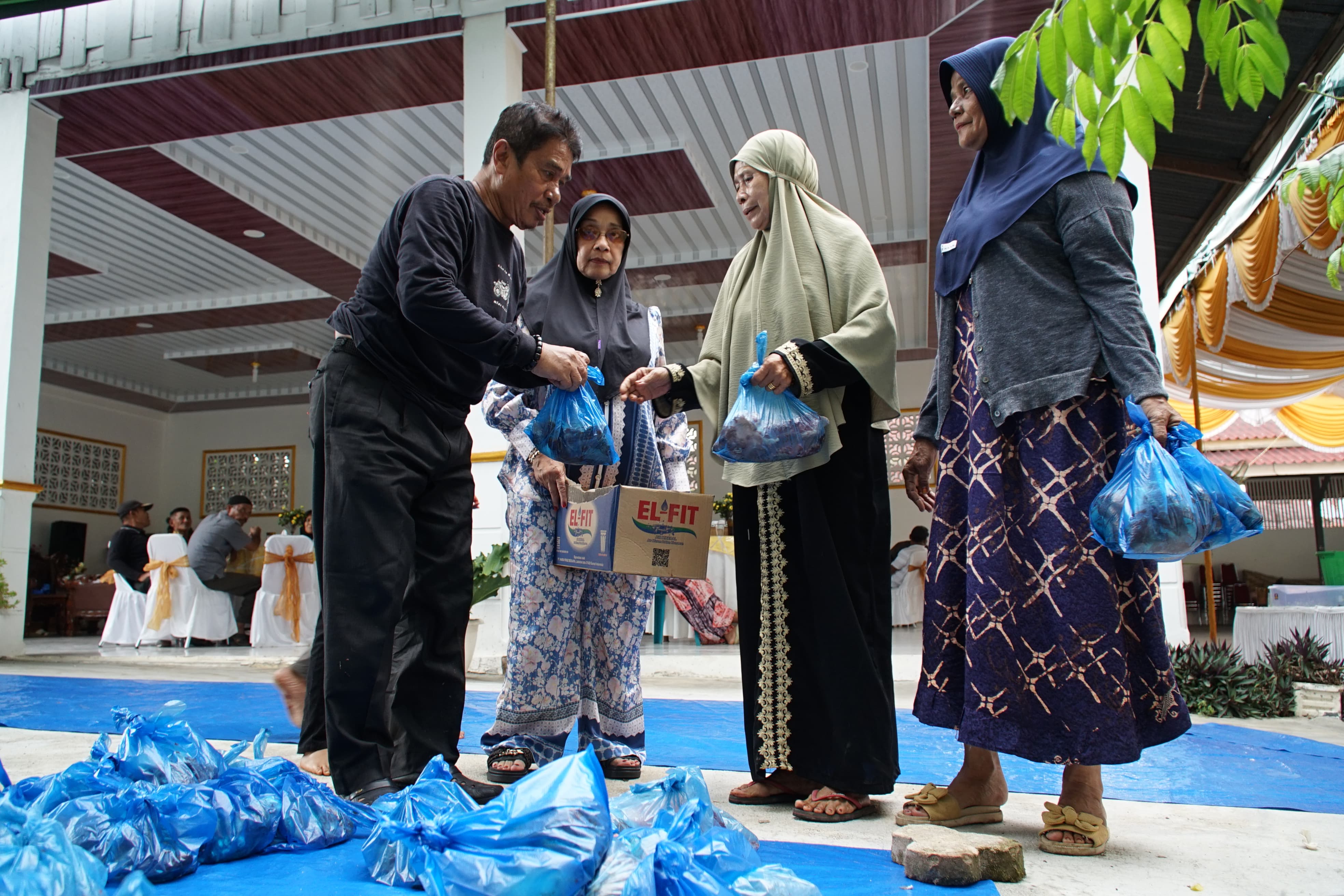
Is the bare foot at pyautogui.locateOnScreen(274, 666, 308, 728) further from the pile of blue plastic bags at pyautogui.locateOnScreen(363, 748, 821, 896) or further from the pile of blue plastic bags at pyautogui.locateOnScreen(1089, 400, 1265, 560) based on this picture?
the pile of blue plastic bags at pyautogui.locateOnScreen(1089, 400, 1265, 560)

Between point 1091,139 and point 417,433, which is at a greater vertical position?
point 1091,139

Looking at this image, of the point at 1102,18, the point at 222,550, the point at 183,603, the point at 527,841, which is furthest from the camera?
the point at 222,550

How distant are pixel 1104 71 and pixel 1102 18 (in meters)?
0.06

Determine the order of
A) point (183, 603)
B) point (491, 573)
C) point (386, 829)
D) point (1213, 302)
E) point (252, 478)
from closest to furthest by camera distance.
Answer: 1. point (386, 829)
2. point (491, 573)
3. point (1213, 302)
4. point (183, 603)
5. point (252, 478)

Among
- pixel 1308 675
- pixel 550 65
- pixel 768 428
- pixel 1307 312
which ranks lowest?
→ pixel 1308 675

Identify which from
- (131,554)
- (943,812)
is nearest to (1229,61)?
(943,812)

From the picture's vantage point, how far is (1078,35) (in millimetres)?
927

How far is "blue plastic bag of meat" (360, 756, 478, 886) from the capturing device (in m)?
1.33

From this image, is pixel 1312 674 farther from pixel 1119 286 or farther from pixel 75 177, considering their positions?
pixel 75 177

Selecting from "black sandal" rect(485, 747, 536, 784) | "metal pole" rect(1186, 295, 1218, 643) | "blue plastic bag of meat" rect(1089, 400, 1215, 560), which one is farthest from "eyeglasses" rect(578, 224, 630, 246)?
"metal pole" rect(1186, 295, 1218, 643)

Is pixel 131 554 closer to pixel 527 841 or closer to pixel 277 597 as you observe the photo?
pixel 277 597

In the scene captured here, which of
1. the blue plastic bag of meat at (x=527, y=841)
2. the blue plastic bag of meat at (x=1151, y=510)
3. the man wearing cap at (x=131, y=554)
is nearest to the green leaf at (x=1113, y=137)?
the blue plastic bag of meat at (x=1151, y=510)

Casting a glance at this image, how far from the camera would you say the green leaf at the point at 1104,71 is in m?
0.94

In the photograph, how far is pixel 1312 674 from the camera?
4422 mm
